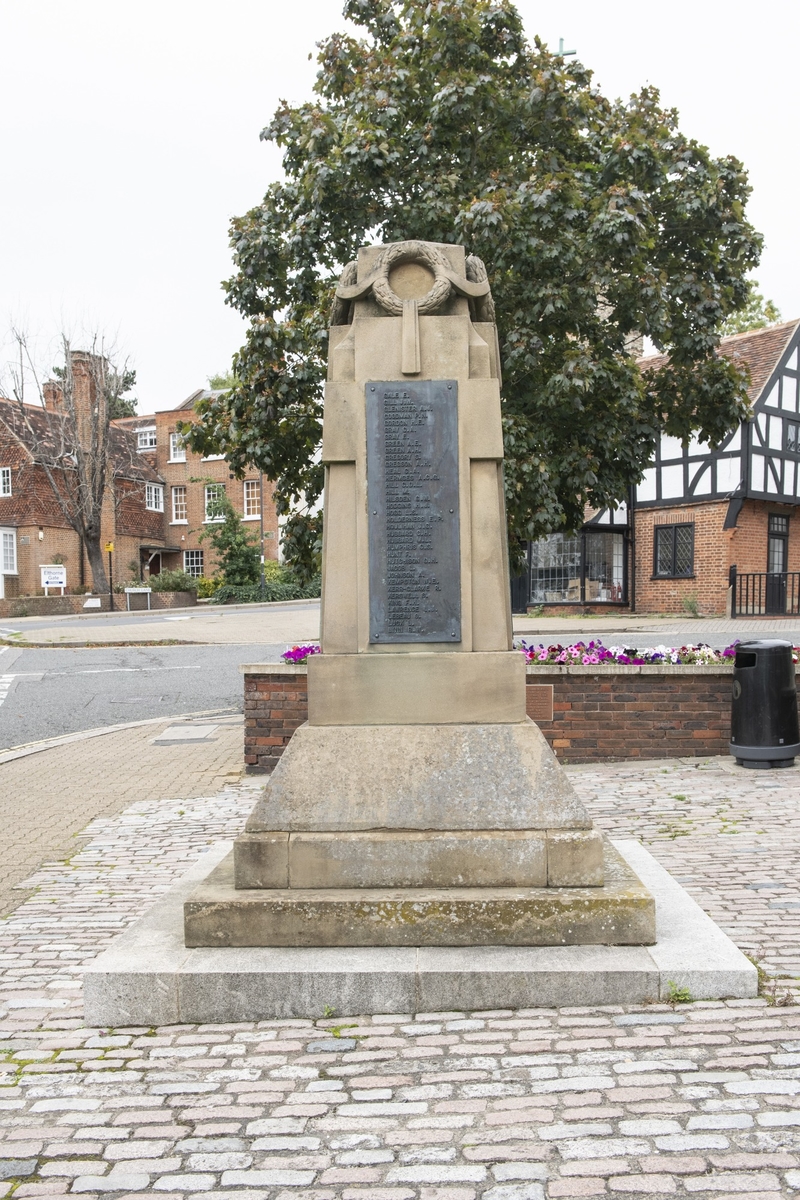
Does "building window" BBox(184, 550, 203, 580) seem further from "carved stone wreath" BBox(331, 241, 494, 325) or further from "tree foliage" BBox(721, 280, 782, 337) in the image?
"carved stone wreath" BBox(331, 241, 494, 325)

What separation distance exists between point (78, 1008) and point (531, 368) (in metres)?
7.85

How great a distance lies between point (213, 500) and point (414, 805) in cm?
4192

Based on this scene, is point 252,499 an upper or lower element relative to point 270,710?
upper

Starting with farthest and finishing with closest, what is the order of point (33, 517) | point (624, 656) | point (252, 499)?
point (252, 499)
point (33, 517)
point (624, 656)

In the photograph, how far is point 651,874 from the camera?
475cm

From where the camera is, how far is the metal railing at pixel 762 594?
26469mm

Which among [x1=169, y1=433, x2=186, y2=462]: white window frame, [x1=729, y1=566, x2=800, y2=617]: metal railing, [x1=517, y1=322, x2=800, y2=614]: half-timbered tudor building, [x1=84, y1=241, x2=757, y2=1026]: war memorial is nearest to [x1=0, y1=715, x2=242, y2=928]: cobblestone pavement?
[x1=84, y1=241, x2=757, y2=1026]: war memorial

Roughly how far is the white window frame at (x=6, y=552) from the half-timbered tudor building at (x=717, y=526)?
73.5 ft

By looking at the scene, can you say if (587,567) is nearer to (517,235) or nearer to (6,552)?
(517,235)

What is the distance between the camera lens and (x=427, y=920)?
3820 mm

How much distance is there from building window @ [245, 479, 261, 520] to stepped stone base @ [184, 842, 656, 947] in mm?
41740

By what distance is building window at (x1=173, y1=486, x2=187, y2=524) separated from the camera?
47781mm

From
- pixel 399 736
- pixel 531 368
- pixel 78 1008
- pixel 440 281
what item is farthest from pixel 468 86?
pixel 78 1008

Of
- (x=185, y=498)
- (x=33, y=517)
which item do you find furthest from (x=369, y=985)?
(x=185, y=498)
